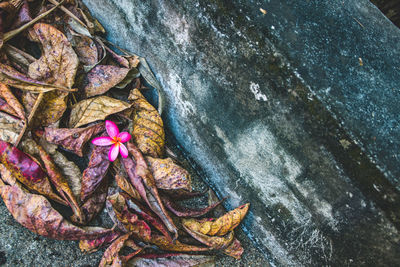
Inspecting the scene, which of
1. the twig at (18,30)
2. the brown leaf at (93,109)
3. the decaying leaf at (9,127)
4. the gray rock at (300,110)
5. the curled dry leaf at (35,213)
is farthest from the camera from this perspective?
the twig at (18,30)

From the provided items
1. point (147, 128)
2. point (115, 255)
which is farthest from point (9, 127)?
point (115, 255)

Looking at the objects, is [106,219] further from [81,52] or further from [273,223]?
[81,52]

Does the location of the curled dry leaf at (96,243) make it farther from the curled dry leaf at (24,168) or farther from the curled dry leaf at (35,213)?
the curled dry leaf at (24,168)

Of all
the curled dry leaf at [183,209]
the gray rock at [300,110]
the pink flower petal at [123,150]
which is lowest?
the curled dry leaf at [183,209]

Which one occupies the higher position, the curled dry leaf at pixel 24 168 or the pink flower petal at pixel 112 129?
the pink flower petal at pixel 112 129

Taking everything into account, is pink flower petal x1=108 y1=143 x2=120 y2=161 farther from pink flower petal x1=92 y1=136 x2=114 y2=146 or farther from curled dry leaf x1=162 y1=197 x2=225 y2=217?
curled dry leaf x1=162 y1=197 x2=225 y2=217

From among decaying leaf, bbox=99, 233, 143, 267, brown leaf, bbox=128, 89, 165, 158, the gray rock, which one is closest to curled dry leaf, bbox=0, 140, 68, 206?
decaying leaf, bbox=99, 233, 143, 267

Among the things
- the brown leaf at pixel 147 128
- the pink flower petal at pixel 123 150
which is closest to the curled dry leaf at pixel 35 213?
the pink flower petal at pixel 123 150

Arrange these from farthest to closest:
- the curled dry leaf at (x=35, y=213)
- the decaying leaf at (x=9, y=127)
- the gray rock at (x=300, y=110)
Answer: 1. the decaying leaf at (x=9, y=127)
2. the curled dry leaf at (x=35, y=213)
3. the gray rock at (x=300, y=110)

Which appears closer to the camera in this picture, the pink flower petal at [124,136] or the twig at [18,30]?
the pink flower petal at [124,136]
